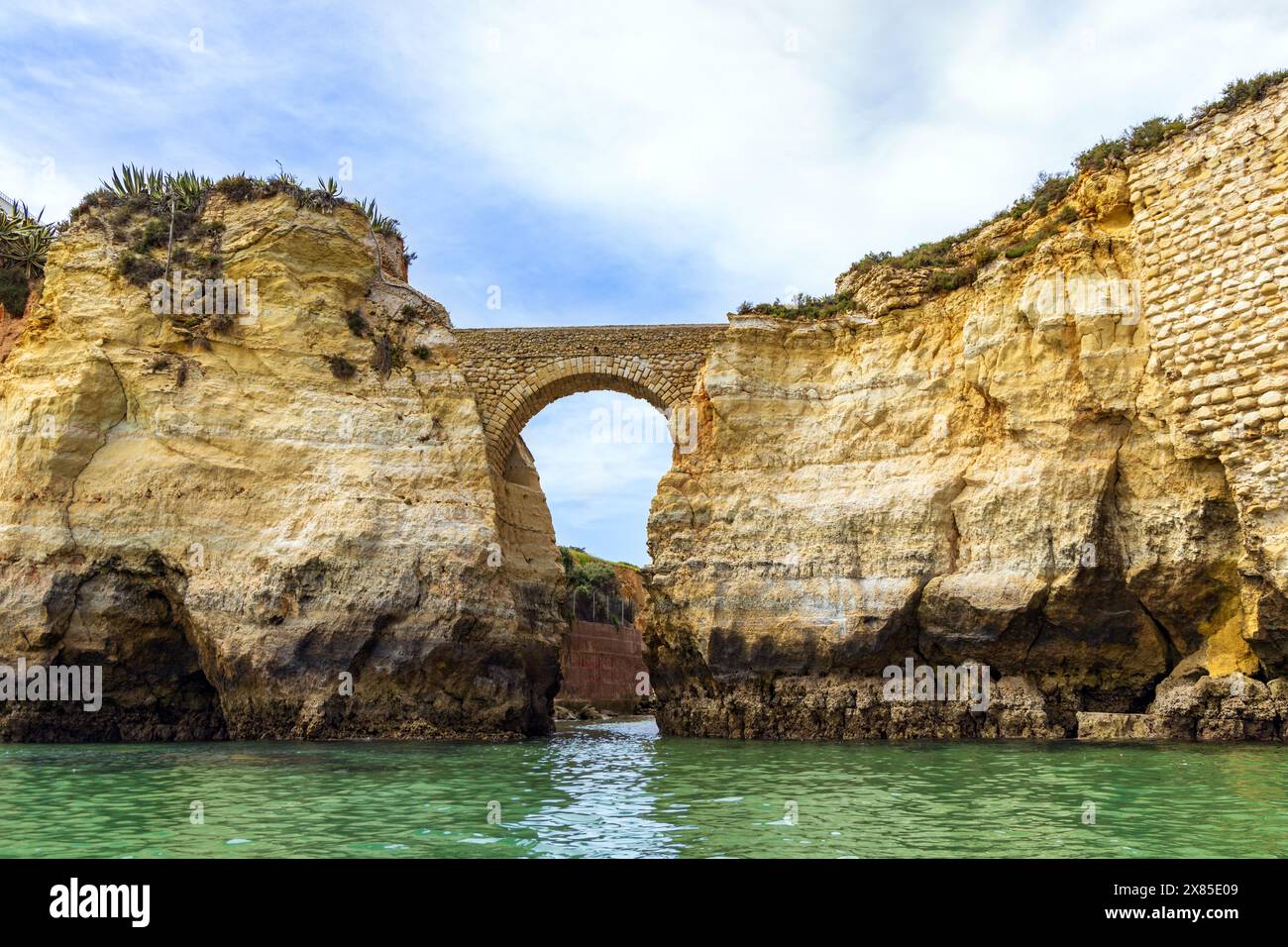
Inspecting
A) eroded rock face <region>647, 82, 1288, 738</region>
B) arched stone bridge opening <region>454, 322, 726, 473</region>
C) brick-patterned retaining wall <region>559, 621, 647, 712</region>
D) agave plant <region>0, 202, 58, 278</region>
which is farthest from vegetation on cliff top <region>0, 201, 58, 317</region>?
brick-patterned retaining wall <region>559, 621, 647, 712</region>

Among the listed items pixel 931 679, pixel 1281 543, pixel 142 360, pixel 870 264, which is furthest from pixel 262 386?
pixel 1281 543

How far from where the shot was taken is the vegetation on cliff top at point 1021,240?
47.5 feet

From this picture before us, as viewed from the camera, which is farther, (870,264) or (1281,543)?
(870,264)

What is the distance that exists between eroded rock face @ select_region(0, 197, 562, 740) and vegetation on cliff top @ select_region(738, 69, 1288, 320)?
6808mm

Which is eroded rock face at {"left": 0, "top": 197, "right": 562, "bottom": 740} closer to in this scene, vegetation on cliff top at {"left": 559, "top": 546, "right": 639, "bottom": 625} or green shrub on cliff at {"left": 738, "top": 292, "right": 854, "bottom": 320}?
green shrub on cliff at {"left": 738, "top": 292, "right": 854, "bottom": 320}

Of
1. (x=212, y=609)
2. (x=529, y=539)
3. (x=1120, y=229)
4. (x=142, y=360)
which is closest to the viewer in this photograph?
(x=1120, y=229)

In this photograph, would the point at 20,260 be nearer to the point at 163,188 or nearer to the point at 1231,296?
the point at 163,188

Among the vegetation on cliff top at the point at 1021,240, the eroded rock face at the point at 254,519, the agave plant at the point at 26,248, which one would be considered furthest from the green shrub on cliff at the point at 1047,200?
the agave plant at the point at 26,248

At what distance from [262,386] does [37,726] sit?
6.46 m

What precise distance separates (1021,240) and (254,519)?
1348cm

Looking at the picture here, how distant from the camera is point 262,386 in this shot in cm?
1861

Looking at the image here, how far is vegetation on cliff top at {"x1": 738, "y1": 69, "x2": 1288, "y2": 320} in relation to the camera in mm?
14469

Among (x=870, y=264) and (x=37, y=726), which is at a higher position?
(x=870, y=264)

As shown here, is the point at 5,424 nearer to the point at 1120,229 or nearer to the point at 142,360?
the point at 142,360
